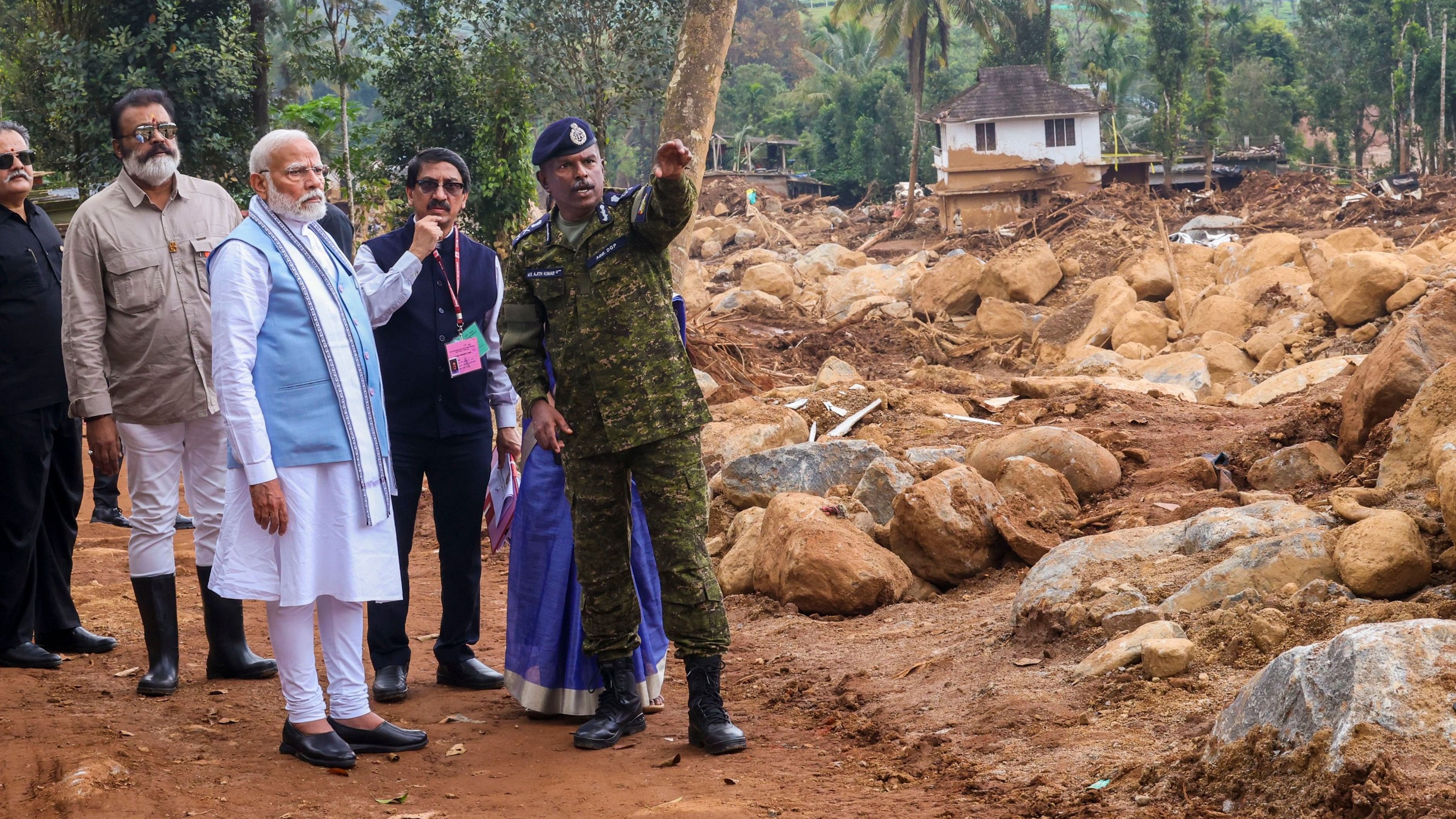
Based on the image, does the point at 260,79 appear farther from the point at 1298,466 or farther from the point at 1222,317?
the point at 1222,317

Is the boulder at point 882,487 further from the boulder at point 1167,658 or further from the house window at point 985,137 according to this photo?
the house window at point 985,137

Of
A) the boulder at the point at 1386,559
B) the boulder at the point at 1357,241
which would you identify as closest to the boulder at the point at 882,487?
the boulder at the point at 1386,559

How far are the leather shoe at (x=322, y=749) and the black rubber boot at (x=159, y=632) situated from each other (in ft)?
2.98

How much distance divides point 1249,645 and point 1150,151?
41158mm

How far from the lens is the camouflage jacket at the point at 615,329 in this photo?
3857mm

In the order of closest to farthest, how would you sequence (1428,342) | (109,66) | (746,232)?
1. (1428,342)
2. (109,66)
3. (746,232)

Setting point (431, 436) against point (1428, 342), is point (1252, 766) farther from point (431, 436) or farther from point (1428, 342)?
point (1428, 342)

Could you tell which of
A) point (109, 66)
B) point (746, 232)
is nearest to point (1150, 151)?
point (746, 232)

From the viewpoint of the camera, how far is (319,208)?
3.86 meters

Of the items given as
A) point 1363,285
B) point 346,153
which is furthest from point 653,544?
point 1363,285

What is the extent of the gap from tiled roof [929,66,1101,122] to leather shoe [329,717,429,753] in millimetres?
35072

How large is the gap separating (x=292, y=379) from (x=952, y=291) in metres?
16.7

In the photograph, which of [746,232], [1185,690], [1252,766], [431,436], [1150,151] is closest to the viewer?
[1252,766]

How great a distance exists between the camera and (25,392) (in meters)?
4.69
